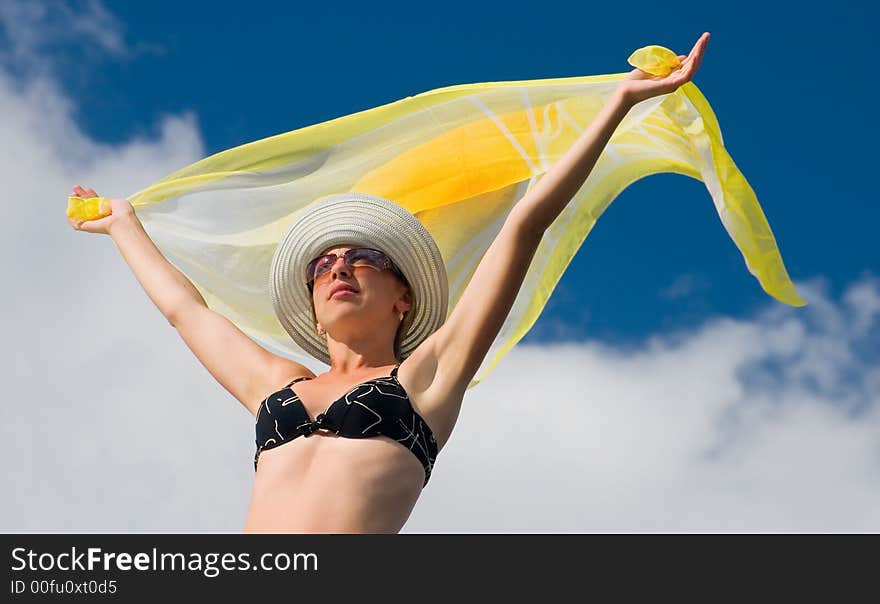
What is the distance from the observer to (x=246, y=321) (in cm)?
561

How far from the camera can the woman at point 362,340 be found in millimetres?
4215

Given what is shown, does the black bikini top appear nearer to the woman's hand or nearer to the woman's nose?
the woman's nose

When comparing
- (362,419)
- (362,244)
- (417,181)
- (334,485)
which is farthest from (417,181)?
(334,485)

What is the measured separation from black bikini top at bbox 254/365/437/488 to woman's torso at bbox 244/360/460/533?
25 millimetres

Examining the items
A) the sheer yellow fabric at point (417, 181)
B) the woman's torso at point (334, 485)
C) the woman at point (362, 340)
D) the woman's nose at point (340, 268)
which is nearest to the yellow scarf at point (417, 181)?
the sheer yellow fabric at point (417, 181)

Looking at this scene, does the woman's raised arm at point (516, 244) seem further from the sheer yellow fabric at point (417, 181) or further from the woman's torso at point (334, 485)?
the sheer yellow fabric at point (417, 181)

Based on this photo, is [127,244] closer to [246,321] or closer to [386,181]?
[246,321]

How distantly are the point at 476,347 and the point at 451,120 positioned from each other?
4.71 feet

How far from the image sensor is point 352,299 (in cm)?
470

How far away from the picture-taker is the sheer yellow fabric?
5527 millimetres

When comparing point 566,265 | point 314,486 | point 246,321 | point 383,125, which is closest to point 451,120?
point 383,125

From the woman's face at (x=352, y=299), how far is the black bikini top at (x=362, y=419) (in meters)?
0.33

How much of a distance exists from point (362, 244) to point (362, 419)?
0.82 metres

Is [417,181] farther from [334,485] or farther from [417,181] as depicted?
[334,485]
